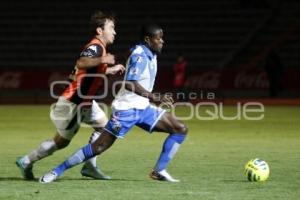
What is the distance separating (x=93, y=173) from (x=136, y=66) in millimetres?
1595

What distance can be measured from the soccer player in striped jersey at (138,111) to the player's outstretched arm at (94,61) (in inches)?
10.9

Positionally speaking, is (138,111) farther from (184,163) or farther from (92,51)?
(184,163)

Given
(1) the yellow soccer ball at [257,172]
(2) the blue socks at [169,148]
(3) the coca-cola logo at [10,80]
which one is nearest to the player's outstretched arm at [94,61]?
(2) the blue socks at [169,148]

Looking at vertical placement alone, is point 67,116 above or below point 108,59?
below

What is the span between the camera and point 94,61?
8.97 metres

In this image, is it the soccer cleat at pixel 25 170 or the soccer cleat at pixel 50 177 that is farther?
the soccer cleat at pixel 25 170

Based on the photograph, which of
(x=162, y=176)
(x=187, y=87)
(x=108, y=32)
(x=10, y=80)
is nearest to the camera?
(x=162, y=176)

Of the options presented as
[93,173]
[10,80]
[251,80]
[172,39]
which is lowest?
A: [93,173]

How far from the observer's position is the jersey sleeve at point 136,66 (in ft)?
29.4

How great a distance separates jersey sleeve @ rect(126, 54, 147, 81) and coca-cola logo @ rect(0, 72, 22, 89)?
20388 millimetres

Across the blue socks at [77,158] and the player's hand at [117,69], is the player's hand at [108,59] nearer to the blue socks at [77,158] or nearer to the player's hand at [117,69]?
the player's hand at [117,69]

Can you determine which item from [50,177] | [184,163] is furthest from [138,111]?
[184,163]

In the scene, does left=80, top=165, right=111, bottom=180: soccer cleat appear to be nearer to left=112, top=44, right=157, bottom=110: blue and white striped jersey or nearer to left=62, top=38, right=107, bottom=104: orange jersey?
left=62, top=38, right=107, bottom=104: orange jersey

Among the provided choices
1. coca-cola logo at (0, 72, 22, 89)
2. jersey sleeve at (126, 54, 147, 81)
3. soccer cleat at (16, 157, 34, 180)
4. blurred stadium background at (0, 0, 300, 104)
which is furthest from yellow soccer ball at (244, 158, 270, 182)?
coca-cola logo at (0, 72, 22, 89)
